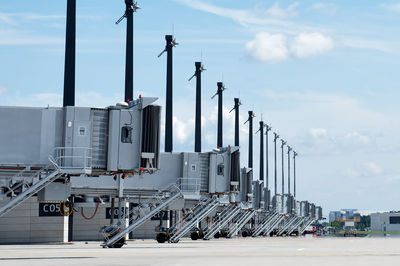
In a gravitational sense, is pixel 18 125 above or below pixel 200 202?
above

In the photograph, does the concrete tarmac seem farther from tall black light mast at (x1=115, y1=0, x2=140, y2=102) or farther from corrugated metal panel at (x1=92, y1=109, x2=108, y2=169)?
tall black light mast at (x1=115, y1=0, x2=140, y2=102)

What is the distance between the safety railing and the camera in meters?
59.6

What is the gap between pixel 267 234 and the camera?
427ft

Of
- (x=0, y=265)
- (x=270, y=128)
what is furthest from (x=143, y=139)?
(x=270, y=128)

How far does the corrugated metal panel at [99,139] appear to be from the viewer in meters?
39.8

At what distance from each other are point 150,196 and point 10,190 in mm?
25176

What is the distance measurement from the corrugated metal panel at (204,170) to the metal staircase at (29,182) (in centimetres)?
2482

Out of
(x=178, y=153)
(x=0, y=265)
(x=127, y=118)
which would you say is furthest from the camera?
(x=178, y=153)

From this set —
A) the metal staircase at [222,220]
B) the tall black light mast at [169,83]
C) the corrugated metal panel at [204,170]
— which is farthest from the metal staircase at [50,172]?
the tall black light mast at [169,83]

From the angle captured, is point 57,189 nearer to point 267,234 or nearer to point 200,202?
point 200,202

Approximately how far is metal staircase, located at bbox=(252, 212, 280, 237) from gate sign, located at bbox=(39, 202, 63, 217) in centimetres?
5337

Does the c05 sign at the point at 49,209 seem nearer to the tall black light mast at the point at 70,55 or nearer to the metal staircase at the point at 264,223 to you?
the tall black light mast at the point at 70,55

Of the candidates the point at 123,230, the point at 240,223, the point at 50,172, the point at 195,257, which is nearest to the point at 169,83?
the point at 240,223

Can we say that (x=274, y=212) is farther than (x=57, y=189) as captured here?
Yes
